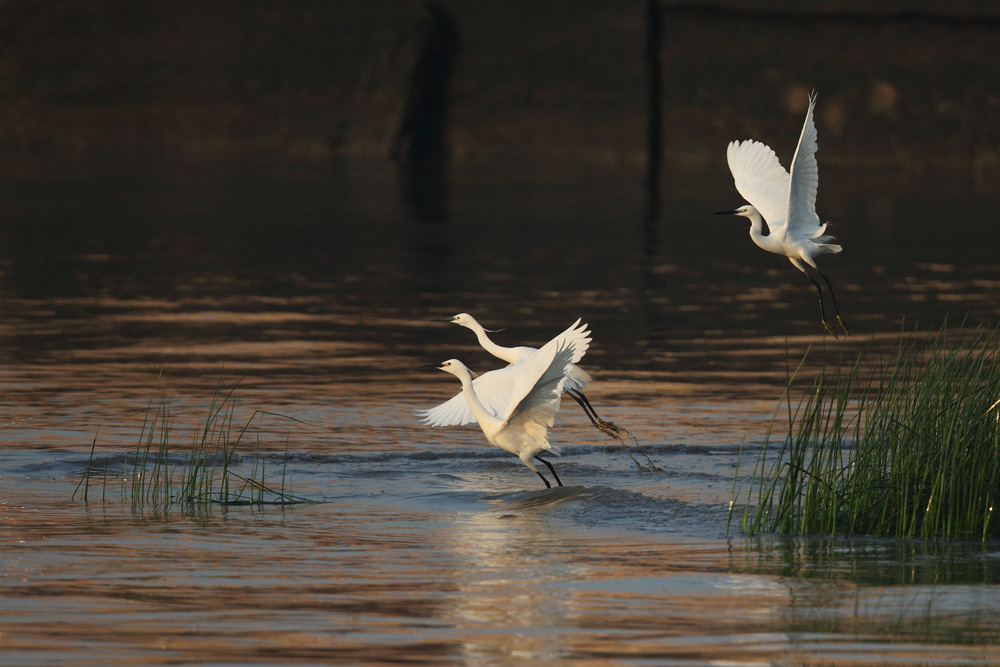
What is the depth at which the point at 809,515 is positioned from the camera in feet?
24.3

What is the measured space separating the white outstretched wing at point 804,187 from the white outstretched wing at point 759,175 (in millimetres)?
437

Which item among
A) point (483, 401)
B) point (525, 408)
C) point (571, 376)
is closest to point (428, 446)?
point (483, 401)

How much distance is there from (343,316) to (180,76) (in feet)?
52.4

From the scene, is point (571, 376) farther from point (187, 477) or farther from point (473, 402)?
point (187, 477)

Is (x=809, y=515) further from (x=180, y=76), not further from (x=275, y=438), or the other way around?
(x=180, y=76)

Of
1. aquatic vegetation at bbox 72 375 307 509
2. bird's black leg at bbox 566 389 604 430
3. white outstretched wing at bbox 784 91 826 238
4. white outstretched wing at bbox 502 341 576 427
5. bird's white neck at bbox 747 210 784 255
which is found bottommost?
aquatic vegetation at bbox 72 375 307 509

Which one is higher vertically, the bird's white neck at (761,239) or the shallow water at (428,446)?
the bird's white neck at (761,239)

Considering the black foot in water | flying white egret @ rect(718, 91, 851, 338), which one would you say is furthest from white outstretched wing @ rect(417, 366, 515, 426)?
flying white egret @ rect(718, 91, 851, 338)

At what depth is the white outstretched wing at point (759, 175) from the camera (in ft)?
33.6

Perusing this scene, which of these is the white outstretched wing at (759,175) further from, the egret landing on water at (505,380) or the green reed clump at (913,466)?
the green reed clump at (913,466)

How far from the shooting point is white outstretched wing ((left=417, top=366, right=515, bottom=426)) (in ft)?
30.6

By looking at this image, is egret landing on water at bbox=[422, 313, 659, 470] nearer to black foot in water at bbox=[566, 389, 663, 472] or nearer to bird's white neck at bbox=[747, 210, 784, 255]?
black foot in water at bbox=[566, 389, 663, 472]

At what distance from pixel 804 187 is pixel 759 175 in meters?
1.02

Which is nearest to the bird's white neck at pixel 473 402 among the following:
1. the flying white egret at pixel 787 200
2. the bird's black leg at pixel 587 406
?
the bird's black leg at pixel 587 406
